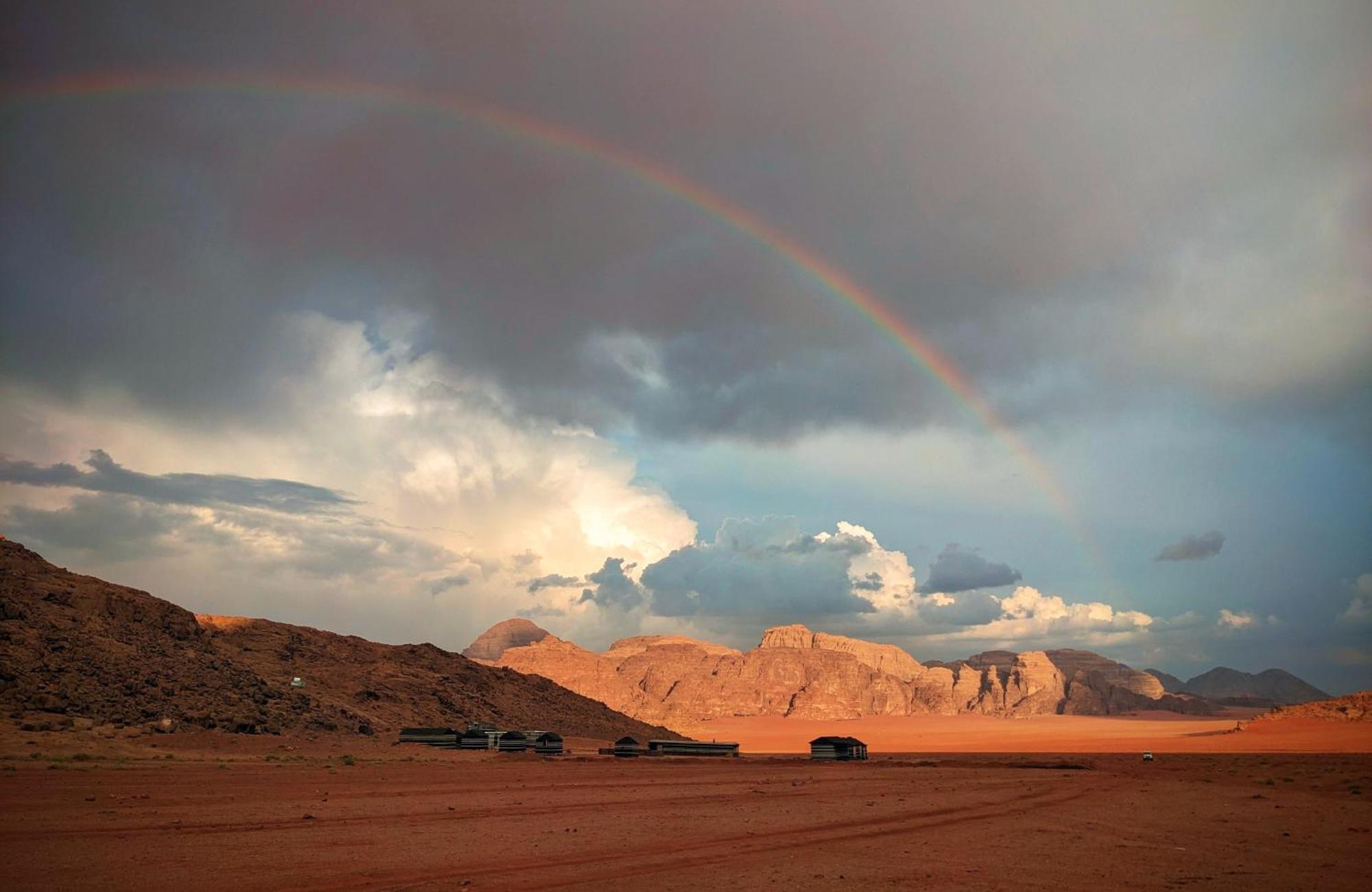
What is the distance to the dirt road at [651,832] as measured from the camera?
1468 cm

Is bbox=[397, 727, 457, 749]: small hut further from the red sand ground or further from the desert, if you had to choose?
the red sand ground

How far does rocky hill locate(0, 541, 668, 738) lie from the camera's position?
1989 inches

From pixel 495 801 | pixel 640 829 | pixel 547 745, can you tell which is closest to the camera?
pixel 640 829

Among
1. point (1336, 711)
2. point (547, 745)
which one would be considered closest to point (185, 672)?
point (547, 745)

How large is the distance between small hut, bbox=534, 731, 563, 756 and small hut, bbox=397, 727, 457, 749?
21.7 ft

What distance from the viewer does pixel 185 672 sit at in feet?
197

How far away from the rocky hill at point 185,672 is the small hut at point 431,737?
156 inches

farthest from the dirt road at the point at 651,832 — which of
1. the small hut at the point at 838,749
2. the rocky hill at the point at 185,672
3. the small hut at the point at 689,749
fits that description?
the small hut at the point at 689,749

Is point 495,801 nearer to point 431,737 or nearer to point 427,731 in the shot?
point 431,737

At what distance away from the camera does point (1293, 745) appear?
76438mm

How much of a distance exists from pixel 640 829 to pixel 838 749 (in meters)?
57.3

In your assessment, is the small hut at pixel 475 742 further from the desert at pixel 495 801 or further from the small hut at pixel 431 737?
the desert at pixel 495 801

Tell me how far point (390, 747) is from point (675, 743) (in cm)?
2671

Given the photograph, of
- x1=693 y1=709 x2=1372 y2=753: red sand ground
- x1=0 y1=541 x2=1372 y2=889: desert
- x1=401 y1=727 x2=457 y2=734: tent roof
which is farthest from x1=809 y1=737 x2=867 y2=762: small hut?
x1=693 y1=709 x2=1372 y2=753: red sand ground
